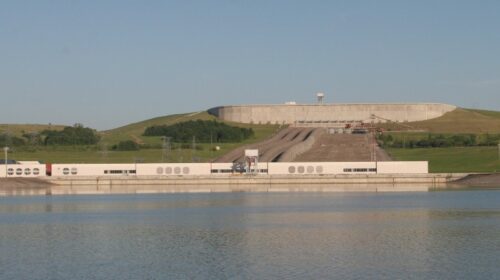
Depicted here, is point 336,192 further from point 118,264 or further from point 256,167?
point 118,264

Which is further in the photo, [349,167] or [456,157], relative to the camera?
[456,157]

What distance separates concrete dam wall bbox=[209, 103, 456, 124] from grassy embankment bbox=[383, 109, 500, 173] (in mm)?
5493

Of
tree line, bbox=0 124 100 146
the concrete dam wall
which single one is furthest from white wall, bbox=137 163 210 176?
the concrete dam wall

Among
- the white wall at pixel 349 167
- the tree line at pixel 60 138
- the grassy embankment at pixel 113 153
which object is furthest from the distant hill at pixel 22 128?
the white wall at pixel 349 167

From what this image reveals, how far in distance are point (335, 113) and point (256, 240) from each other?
147196mm

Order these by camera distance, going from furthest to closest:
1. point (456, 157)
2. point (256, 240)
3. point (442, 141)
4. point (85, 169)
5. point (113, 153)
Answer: point (442, 141), point (113, 153), point (456, 157), point (85, 169), point (256, 240)

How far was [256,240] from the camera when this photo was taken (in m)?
47.2

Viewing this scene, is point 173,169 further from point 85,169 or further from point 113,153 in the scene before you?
point 113,153

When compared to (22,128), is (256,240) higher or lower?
lower

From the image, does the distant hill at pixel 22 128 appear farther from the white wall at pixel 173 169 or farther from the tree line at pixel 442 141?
the tree line at pixel 442 141

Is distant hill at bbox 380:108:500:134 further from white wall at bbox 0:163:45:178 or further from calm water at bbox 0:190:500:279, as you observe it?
calm water at bbox 0:190:500:279

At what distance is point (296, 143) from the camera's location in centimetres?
14650

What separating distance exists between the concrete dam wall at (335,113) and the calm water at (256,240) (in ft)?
380

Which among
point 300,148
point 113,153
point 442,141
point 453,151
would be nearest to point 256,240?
point 300,148
